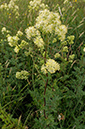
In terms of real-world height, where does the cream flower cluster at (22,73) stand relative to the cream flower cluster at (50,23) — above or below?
below

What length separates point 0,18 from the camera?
344 cm

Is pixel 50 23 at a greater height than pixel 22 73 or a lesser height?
greater

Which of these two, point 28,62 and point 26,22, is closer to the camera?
point 28,62

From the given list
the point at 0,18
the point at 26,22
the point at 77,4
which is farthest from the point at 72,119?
the point at 77,4

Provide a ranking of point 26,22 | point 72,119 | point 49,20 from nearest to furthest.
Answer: point 49,20
point 72,119
point 26,22

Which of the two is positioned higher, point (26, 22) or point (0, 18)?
point (0, 18)

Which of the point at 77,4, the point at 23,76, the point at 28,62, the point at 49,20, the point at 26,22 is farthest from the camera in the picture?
the point at 77,4

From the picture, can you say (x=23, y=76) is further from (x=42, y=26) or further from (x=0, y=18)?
(x=0, y=18)

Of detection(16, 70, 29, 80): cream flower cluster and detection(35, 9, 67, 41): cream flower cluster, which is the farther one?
detection(16, 70, 29, 80): cream flower cluster

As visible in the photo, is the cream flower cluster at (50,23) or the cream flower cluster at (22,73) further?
the cream flower cluster at (22,73)

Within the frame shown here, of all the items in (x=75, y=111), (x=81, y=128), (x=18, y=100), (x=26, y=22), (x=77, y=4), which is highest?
(x=77, y=4)

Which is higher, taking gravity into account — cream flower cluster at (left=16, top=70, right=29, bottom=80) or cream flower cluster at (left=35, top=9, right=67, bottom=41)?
cream flower cluster at (left=35, top=9, right=67, bottom=41)

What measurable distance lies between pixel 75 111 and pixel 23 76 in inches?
35.1

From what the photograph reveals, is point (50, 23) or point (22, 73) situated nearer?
point (50, 23)
